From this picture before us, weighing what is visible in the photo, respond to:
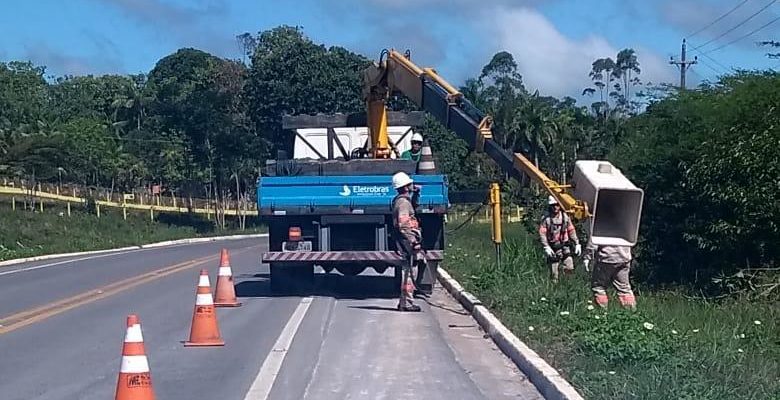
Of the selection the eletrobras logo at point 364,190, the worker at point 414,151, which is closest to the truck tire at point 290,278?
the eletrobras logo at point 364,190

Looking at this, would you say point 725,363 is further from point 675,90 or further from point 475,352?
point 675,90

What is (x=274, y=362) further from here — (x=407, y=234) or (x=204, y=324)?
(x=407, y=234)

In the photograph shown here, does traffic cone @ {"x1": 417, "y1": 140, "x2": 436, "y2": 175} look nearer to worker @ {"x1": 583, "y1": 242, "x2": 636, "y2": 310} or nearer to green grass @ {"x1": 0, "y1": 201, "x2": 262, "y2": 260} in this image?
worker @ {"x1": 583, "y1": 242, "x2": 636, "y2": 310}

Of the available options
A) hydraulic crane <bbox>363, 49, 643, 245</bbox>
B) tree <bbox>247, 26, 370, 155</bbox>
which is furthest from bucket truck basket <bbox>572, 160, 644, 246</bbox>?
tree <bbox>247, 26, 370, 155</bbox>

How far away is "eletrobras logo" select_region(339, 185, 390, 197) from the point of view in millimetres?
17438

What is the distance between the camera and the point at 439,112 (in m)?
18.4

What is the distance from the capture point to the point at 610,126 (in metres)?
57.9

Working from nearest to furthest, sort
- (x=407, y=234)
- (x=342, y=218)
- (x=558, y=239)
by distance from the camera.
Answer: (x=407, y=234) → (x=342, y=218) → (x=558, y=239)

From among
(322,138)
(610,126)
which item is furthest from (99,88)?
(322,138)

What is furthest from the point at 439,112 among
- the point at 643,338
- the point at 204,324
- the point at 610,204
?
the point at 643,338

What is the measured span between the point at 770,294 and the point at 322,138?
29.2 feet

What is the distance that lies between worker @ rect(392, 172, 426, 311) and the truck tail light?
7.14 feet

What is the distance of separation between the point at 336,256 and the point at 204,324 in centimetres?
505

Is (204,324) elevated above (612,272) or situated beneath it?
situated beneath
